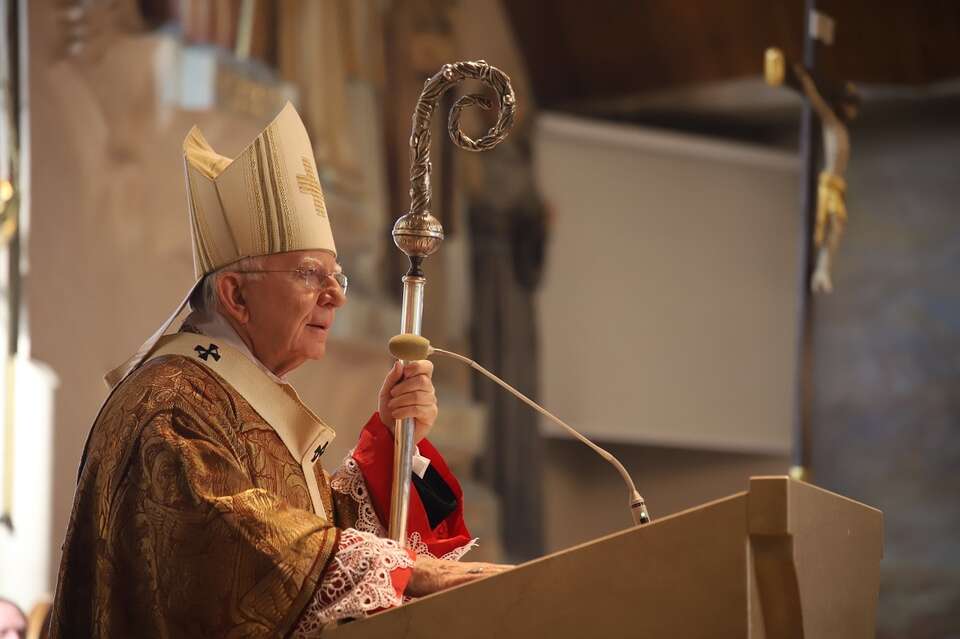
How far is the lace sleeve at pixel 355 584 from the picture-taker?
2400 millimetres

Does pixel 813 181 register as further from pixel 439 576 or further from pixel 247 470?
pixel 439 576

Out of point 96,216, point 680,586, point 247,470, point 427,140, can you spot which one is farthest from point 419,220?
point 96,216

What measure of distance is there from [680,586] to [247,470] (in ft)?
3.37

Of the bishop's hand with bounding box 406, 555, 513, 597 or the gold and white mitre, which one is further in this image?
the gold and white mitre

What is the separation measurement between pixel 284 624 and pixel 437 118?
26.1 feet

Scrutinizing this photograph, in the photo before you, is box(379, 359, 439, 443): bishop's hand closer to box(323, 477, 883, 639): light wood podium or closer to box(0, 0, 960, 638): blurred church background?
box(323, 477, 883, 639): light wood podium

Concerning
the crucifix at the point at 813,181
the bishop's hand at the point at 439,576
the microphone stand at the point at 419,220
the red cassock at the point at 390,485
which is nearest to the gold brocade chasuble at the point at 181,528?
Answer: the bishop's hand at the point at 439,576

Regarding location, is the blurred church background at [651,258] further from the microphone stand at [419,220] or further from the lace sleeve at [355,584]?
the lace sleeve at [355,584]

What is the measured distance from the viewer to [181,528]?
100 inches

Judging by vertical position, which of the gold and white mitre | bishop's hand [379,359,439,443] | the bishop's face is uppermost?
the gold and white mitre

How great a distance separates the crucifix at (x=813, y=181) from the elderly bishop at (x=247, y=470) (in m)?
3.70

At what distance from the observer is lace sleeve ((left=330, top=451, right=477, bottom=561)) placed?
310 cm

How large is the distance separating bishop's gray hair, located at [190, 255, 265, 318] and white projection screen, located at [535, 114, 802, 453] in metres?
8.59

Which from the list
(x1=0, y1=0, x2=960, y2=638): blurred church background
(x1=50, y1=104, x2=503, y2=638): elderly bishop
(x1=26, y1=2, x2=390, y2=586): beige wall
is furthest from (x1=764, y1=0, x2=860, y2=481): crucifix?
(x1=50, y1=104, x2=503, y2=638): elderly bishop
